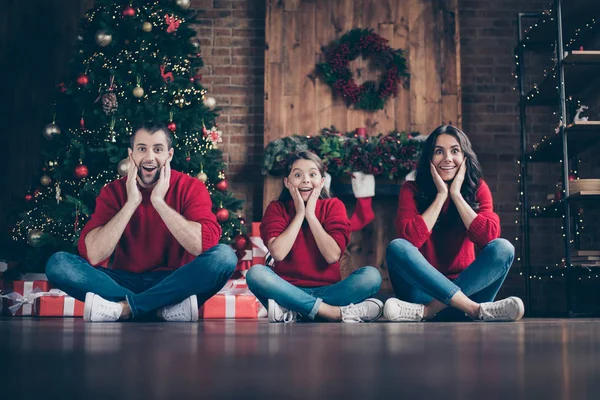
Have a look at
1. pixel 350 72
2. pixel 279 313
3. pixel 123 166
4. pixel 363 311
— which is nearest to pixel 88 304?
pixel 279 313

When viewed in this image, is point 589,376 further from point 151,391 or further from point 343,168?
point 343,168

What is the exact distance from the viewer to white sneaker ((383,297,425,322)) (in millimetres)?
2943

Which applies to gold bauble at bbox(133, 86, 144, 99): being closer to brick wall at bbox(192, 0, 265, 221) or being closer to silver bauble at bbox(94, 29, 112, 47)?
silver bauble at bbox(94, 29, 112, 47)

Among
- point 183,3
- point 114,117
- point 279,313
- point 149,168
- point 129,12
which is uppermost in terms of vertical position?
point 183,3

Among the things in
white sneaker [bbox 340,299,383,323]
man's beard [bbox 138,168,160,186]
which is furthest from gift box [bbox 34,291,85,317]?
white sneaker [bbox 340,299,383,323]

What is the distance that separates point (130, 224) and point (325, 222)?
2.72 feet

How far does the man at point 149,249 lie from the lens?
2943 millimetres

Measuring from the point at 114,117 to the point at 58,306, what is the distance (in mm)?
1273

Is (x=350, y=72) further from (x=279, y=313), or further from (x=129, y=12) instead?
(x=279, y=313)

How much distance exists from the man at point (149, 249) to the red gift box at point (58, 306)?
4.86 ft

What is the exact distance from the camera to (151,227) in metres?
3.10

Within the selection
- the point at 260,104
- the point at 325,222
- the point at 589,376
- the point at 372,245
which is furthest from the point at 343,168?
the point at 589,376

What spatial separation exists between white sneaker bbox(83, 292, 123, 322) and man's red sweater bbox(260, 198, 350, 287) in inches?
28.1

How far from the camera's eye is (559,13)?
4699mm
